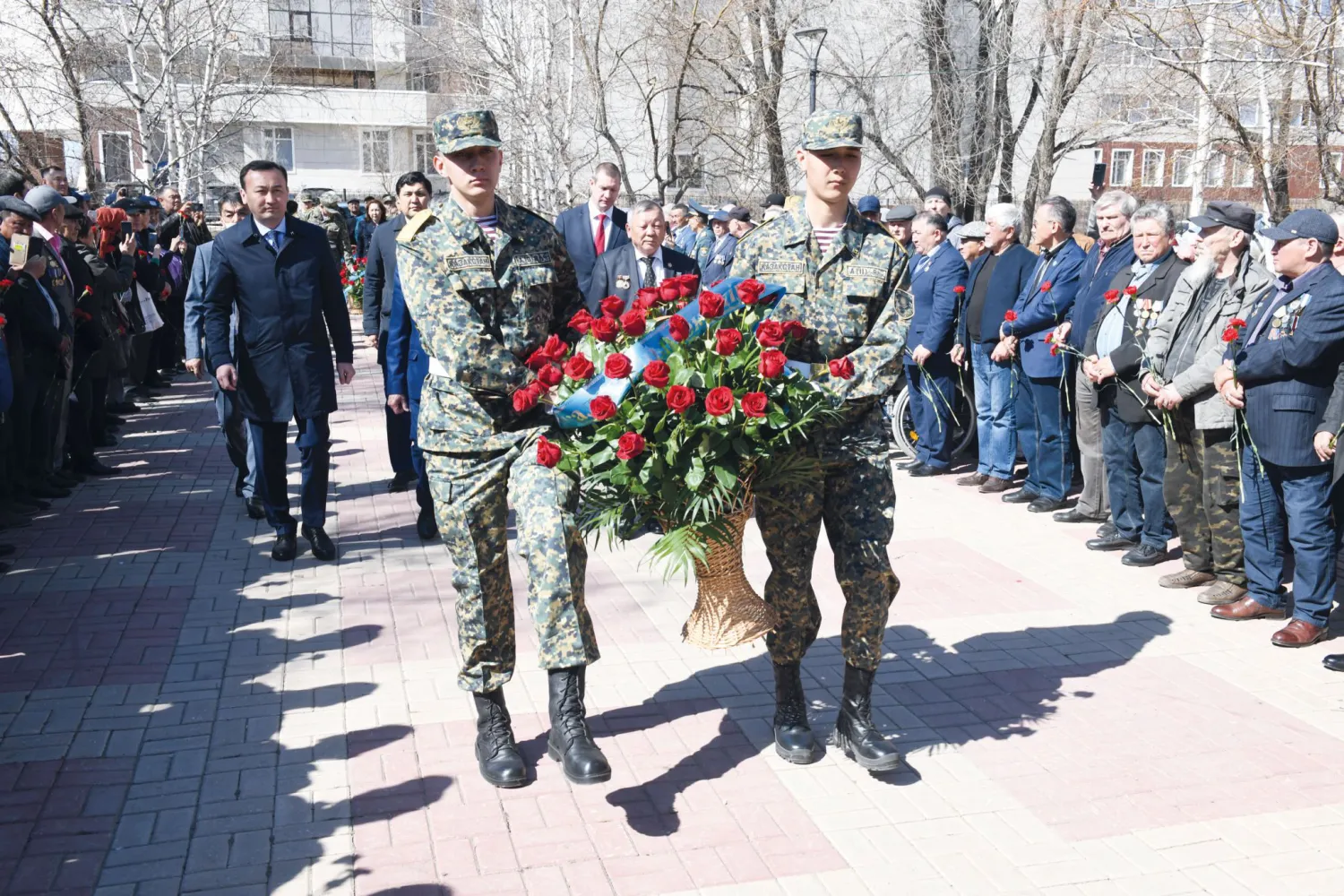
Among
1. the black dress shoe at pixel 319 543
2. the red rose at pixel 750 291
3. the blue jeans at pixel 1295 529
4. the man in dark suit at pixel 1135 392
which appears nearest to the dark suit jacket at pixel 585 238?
the black dress shoe at pixel 319 543

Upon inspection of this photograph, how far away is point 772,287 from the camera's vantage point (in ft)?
14.1

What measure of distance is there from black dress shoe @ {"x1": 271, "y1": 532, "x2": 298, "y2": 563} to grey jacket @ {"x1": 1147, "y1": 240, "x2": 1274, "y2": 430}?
17.3ft

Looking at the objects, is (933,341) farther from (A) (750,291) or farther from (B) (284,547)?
(A) (750,291)

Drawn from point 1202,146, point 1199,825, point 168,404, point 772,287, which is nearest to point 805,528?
point 772,287

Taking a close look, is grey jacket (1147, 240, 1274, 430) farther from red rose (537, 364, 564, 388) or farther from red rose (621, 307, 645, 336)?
red rose (537, 364, 564, 388)

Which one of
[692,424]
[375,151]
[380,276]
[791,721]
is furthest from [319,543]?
[375,151]

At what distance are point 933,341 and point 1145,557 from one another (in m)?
2.96

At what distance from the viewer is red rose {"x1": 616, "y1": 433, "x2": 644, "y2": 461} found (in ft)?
12.2

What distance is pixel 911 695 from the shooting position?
5.25 meters

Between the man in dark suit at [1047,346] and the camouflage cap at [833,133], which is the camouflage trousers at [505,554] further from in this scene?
the man in dark suit at [1047,346]

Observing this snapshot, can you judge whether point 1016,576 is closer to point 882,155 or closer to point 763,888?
point 763,888

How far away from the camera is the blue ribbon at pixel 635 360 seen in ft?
12.8

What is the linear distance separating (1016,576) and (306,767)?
4289mm

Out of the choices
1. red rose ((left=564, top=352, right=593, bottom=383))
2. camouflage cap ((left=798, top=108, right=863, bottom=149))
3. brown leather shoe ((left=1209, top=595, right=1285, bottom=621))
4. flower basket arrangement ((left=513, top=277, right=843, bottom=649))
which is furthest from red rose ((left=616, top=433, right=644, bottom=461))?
brown leather shoe ((left=1209, top=595, right=1285, bottom=621))
